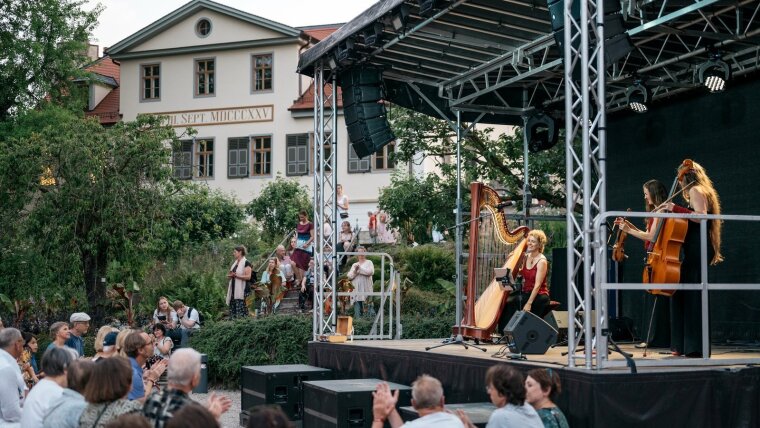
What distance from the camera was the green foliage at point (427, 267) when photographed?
77.0ft

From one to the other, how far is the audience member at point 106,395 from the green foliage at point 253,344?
12.1 m

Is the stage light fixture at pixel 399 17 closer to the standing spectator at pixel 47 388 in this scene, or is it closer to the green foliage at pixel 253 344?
the standing spectator at pixel 47 388

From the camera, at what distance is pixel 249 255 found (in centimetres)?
3061

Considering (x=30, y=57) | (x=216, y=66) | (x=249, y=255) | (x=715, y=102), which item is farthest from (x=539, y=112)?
(x=216, y=66)

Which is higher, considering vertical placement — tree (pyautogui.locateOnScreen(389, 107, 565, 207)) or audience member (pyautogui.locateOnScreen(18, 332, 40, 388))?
tree (pyautogui.locateOnScreen(389, 107, 565, 207))

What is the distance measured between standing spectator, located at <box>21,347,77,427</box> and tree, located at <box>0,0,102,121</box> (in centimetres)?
3045

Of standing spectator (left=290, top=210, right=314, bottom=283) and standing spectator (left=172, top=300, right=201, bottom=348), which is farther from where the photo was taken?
standing spectator (left=290, top=210, right=314, bottom=283)

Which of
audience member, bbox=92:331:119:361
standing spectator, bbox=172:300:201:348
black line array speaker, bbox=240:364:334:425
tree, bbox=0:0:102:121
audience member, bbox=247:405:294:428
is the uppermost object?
tree, bbox=0:0:102:121

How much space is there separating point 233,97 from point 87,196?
20532mm

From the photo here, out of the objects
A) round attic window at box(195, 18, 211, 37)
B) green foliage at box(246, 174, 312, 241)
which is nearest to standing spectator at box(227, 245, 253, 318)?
green foliage at box(246, 174, 312, 241)

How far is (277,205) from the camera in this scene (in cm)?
3512

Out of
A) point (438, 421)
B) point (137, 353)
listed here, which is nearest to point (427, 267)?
point (137, 353)

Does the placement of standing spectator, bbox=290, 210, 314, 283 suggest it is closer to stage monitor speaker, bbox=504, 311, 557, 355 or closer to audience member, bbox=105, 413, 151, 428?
stage monitor speaker, bbox=504, 311, 557, 355

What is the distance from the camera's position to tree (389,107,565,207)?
20625 mm
